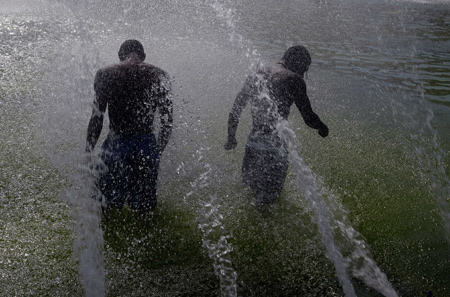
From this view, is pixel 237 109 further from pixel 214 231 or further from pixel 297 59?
pixel 214 231

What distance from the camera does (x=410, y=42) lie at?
14.7m

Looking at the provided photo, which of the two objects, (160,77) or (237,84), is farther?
(237,84)

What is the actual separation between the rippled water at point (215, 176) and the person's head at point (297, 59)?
162 cm

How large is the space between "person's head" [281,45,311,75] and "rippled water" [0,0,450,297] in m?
1.62

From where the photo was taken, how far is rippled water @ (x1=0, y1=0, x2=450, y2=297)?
10.8 feet

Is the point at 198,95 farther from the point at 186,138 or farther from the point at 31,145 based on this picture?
the point at 31,145

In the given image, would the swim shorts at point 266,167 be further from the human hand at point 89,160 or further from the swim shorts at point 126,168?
the human hand at point 89,160

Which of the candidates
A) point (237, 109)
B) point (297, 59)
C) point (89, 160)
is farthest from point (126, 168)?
point (297, 59)

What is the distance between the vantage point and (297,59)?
391 cm

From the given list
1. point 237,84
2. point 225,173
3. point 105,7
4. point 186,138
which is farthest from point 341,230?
point 105,7

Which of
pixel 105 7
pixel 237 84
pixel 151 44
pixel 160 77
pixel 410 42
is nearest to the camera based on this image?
pixel 160 77

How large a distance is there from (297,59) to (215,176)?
6.36 feet

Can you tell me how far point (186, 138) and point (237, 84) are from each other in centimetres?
313

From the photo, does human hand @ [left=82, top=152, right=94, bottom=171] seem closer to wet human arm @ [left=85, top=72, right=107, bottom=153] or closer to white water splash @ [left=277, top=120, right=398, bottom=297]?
wet human arm @ [left=85, top=72, right=107, bottom=153]
